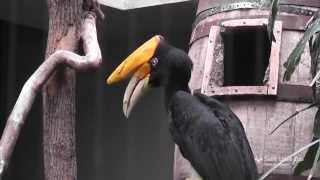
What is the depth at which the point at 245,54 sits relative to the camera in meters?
3.38

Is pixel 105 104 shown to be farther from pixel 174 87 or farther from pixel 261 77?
pixel 174 87

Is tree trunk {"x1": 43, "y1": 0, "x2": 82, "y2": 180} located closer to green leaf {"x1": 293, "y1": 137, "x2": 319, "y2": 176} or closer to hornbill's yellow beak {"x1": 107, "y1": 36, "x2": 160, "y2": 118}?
hornbill's yellow beak {"x1": 107, "y1": 36, "x2": 160, "y2": 118}

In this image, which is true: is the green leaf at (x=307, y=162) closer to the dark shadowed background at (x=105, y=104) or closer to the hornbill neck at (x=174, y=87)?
the hornbill neck at (x=174, y=87)

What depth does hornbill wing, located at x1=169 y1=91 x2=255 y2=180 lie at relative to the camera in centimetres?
253

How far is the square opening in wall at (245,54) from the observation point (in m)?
3.08

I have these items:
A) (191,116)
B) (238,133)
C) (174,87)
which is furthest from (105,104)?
(238,133)

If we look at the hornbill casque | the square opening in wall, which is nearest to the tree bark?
the hornbill casque

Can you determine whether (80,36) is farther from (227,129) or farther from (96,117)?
(96,117)

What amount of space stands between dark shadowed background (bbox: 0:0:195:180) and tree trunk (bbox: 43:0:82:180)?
2.35 meters

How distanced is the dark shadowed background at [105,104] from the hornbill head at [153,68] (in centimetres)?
181

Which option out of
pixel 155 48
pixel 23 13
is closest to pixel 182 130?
pixel 155 48

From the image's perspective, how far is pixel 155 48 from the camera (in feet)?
8.94

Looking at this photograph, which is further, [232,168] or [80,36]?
[232,168]

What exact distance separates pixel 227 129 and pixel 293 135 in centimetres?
33
